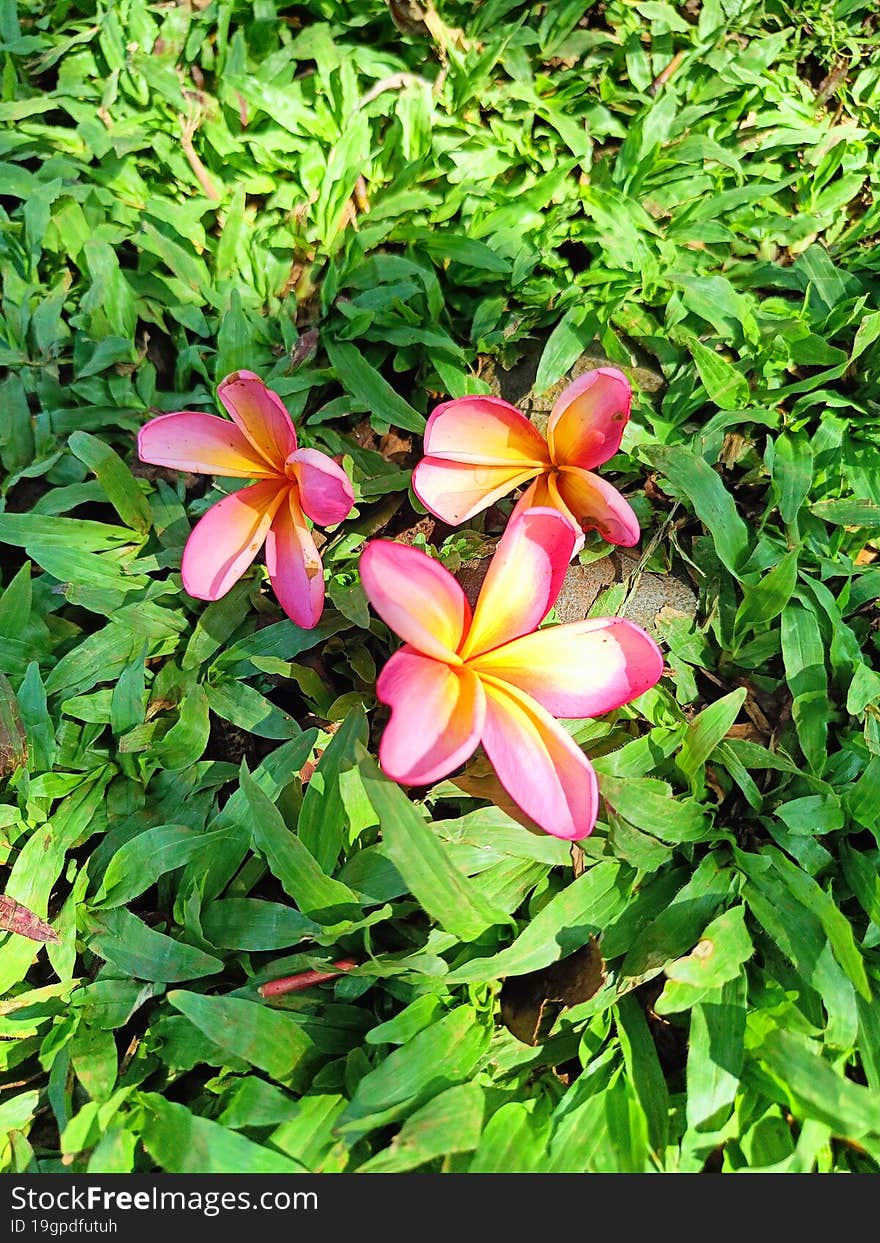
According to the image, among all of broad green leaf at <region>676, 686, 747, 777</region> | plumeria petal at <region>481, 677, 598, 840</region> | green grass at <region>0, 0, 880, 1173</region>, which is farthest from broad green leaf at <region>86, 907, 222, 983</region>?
broad green leaf at <region>676, 686, 747, 777</region>

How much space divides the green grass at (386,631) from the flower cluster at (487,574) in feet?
0.53

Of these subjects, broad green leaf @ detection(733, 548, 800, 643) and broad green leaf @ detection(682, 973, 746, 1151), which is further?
broad green leaf @ detection(733, 548, 800, 643)

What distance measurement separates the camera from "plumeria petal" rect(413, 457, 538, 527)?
1374mm

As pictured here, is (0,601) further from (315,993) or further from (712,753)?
(712,753)

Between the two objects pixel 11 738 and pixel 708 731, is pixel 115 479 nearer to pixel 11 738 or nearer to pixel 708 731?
pixel 11 738

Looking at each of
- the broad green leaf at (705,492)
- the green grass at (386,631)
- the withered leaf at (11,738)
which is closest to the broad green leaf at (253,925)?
the green grass at (386,631)

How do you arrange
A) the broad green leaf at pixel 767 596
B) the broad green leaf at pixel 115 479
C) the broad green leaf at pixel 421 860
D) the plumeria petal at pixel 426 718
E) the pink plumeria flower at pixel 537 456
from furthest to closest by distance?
the broad green leaf at pixel 115 479 < the broad green leaf at pixel 767 596 < the pink plumeria flower at pixel 537 456 < the broad green leaf at pixel 421 860 < the plumeria petal at pixel 426 718

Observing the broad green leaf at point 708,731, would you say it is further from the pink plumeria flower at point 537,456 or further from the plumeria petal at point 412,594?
the plumeria petal at point 412,594

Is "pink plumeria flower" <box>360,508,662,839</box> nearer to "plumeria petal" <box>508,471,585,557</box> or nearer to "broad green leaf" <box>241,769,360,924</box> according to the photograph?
"plumeria petal" <box>508,471,585,557</box>

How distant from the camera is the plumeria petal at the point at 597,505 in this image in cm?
131

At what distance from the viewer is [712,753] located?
1.54 m

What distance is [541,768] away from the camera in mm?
1185

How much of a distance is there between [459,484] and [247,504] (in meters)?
0.35

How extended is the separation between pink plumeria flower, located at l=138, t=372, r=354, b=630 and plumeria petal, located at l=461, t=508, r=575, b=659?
27cm
